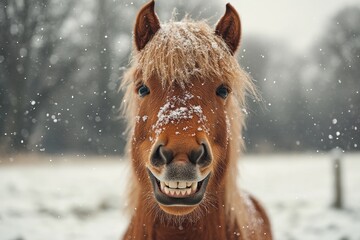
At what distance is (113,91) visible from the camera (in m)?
Answer: 14.3

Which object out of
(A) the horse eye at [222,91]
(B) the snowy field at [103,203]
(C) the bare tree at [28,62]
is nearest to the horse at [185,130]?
(A) the horse eye at [222,91]

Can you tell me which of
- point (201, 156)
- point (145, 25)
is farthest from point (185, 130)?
point (145, 25)

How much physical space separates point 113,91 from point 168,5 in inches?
153

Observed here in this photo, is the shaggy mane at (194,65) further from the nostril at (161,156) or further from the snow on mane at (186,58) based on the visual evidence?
the nostril at (161,156)

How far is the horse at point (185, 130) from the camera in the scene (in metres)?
1.98

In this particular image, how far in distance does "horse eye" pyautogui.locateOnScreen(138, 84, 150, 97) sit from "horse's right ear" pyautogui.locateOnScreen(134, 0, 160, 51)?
350mm

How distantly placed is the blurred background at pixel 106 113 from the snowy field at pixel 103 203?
1.4 inches

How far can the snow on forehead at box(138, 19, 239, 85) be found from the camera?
2.32 m

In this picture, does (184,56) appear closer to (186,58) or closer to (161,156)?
(186,58)

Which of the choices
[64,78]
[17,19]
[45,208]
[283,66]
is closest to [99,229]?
[45,208]

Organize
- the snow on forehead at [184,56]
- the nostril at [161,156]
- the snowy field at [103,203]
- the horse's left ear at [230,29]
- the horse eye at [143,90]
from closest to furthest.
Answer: the nostril at [161,156] < the snow on forehead at [184,56] < the horse eye at [143,90] < the horse's left ear at [230,29] < the snowy field at [103,203]

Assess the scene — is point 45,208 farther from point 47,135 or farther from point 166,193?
point 47,135

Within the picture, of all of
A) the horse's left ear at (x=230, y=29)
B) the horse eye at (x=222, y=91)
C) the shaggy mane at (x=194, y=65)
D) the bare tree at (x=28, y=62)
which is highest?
the bare tree at (x=28, y=62)

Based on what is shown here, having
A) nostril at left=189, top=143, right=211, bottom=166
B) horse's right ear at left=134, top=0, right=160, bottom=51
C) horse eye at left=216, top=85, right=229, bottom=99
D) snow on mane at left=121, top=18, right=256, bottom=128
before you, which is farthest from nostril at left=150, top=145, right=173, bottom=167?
horse's right ear at left=134, top=0, right=160, bottom=51
